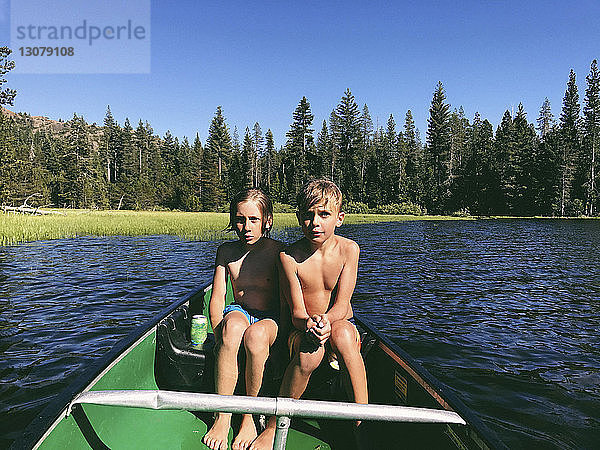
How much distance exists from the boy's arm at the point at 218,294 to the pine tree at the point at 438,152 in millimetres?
68950

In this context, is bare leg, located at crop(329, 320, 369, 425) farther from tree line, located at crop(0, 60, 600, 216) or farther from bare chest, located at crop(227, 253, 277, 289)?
tree line, located at crop(0, 60, 600, 216)

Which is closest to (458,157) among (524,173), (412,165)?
(412,165)

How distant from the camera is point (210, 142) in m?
75.4

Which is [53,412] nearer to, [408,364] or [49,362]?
[408,364]

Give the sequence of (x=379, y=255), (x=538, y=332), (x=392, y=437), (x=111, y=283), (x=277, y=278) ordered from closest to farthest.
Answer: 1. (x=392, y=437)
2. (x=277, y=278)
3. (x=538, y=332)
4. (x=111, y=283)
5. (x=379, y=255)

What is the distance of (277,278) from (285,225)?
30630 mm

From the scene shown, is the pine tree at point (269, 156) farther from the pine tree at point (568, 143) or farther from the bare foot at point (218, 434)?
the bare foot at point (218, 434)

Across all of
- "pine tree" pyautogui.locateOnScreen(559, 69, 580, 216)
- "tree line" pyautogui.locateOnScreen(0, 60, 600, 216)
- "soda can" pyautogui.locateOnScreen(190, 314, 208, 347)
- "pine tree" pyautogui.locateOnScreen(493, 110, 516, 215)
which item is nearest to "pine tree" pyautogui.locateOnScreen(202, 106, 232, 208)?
"tree line" pyautogui.locateOnScreen(0, 60, 600, 216)

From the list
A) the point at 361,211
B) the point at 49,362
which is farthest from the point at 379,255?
the point at 361,211

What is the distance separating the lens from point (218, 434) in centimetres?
308

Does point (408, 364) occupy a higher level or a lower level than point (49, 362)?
higher

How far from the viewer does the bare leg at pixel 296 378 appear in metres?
2.89

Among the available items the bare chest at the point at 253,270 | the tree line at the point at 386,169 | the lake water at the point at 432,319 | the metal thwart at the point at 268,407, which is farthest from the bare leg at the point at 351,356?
the tree line at the point at 386,169

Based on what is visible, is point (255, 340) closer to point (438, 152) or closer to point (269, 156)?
point (438, 152)
